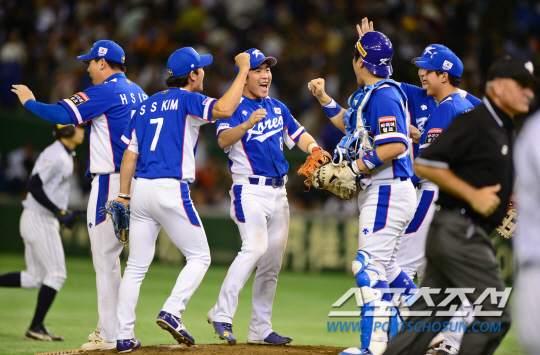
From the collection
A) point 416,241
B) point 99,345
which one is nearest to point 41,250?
point 99,345

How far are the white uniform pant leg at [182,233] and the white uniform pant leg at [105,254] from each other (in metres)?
0.82

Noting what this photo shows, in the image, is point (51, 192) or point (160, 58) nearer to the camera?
point (51, 192)

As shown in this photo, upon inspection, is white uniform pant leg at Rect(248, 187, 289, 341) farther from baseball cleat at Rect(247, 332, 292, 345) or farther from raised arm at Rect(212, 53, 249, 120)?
raised arm at Rect(212, 53, 249, 120)

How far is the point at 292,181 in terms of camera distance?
1380cm

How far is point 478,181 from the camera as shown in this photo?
381cm

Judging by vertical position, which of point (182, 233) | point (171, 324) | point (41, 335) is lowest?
point (41, 335)

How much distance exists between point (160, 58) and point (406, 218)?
12.0 m

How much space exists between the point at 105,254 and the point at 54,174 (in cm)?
210

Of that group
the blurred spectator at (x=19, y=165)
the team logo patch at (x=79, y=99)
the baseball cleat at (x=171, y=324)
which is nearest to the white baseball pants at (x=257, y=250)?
the baseball cleat at (x=171, y=324)

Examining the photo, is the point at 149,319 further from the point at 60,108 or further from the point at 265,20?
the point at 265,20

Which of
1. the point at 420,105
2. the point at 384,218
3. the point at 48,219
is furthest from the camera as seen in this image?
the point at 48,219

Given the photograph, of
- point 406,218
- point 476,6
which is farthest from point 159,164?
point 476,6

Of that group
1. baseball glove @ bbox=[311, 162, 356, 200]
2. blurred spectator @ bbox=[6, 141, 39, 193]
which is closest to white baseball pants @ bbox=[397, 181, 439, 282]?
baseball glove @ bbox=[311, 162, 356, 200]

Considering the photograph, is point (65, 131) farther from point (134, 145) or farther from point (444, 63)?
point (444, 63)
